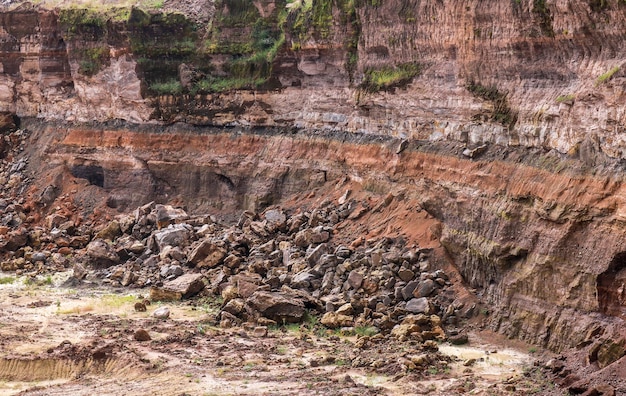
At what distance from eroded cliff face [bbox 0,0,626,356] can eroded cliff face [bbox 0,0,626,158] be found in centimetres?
5

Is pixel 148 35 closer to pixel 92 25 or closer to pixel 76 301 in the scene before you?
pixel 92 25

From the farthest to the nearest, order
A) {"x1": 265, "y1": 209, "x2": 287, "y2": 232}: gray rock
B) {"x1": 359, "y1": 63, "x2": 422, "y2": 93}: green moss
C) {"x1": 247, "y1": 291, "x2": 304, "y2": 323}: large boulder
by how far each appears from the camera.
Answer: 1. {"x1": 265, "y1": 209, "x2": 287, "y2": 232}: gray rock
2. {"x1": 359, "y1": 63, "x2": 422, "y2": 93}: green moss
3. {"x1": 247, "y1": 291, "x2": 304, "y2": 323}: large boulder

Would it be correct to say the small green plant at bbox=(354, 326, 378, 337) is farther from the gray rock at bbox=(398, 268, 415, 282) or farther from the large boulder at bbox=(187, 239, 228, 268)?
the large boulder at bbox=(187, 239, 228, 268)

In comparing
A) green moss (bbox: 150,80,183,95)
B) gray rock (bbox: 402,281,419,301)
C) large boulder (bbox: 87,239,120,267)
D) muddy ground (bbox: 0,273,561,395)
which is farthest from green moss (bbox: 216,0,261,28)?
gray rock (bbox: 402,281,419,301)

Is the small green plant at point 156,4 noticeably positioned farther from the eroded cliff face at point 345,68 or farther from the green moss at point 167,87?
the green moss at point 167,87

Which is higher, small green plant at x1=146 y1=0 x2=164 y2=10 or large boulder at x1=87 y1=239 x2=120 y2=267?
small green plant at x1=146 y1=0 x2=164 y2=10

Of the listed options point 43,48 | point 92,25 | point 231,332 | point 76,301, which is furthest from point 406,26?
point 43,48

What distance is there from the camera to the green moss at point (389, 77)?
28.0 metres

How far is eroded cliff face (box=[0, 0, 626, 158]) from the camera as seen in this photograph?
21.5 metres

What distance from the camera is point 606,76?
2028cm

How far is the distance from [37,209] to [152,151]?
186 inches

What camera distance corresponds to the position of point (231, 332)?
23641mm

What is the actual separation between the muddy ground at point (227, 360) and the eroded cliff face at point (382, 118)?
186 cm

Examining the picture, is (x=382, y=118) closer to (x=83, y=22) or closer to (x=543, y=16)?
(x=543, y=16)
